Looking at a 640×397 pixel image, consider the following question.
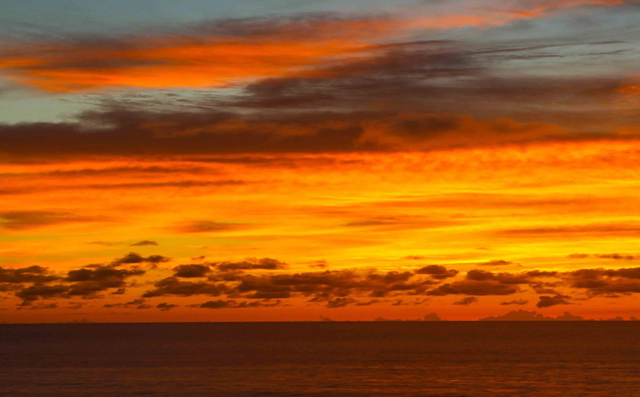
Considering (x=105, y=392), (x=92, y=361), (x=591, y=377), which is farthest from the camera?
(x=92, y=361)

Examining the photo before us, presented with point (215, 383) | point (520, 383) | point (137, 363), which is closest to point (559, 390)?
point (520, 383)

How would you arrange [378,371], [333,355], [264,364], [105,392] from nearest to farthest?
[105,392] < [378,371] < [264,364] < [333,355]

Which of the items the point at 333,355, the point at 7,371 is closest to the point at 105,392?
the point at 7,371

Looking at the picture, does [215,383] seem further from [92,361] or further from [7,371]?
[92,361]

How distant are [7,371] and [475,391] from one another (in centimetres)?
8128

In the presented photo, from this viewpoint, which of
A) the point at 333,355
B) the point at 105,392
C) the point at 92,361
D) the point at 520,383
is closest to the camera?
the point at 105,392

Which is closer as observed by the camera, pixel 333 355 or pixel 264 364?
pixel 264 364

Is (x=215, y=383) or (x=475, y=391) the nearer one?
(x=475, y=391)

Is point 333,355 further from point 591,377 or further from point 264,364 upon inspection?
point 591,377

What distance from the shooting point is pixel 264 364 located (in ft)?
499

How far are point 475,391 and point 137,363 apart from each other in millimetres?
76842

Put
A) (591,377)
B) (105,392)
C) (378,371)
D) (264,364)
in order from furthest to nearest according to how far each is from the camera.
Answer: (264,364), (378,371), (591,377), (105,392)

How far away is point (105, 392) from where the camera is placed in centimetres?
10175

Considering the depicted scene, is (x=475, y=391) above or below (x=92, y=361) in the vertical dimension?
below
